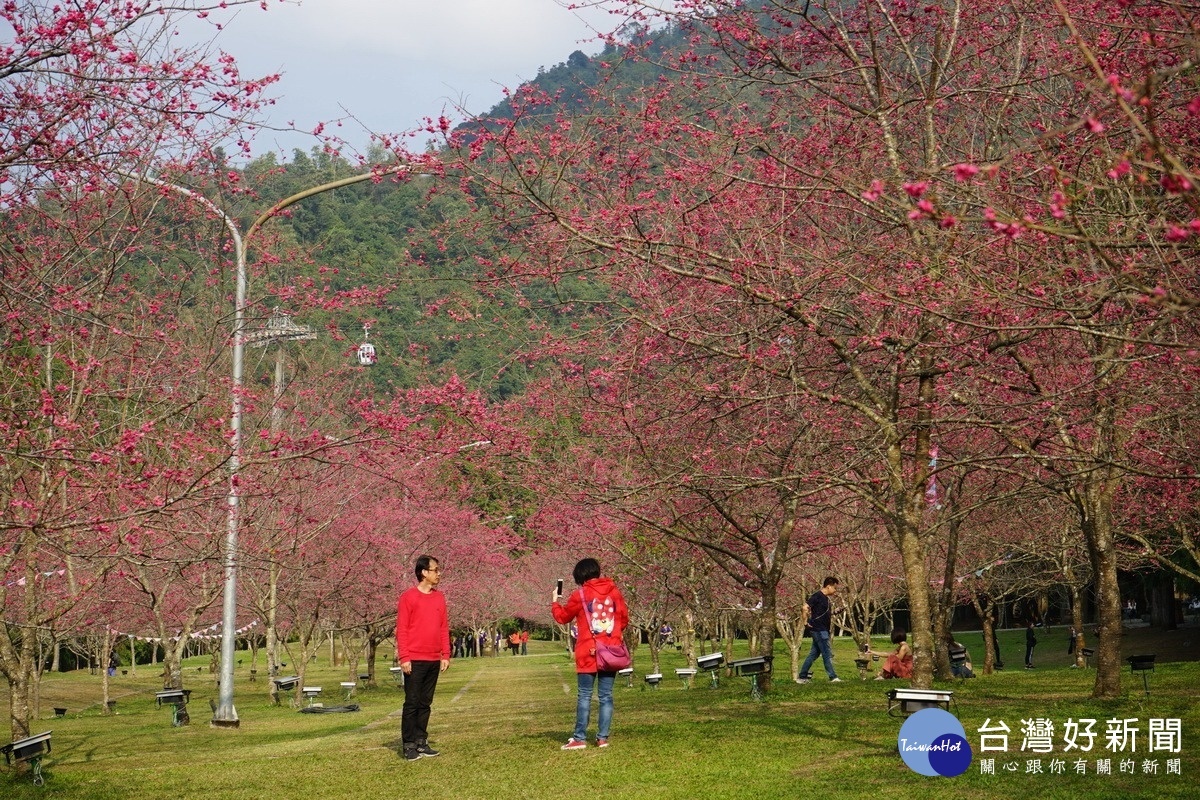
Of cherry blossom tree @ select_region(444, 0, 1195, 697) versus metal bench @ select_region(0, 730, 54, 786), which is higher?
cherry blossom tree @ select_region(444, 0, 1195, 697)

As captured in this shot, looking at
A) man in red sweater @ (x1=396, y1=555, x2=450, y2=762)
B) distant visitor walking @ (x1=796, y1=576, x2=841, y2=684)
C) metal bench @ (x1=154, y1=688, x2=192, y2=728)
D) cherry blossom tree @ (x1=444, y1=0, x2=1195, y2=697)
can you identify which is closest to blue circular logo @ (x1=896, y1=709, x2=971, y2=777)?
cherry blossom tree @ (x1=444, y1=0, x2=1195, y2=697)

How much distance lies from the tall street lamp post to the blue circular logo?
5.37 metres

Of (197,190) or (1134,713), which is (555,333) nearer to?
(197,190)

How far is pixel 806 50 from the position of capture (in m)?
12.0

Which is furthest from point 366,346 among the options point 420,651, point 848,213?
point 848,213

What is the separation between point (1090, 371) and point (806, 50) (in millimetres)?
4721

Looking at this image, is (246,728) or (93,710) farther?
(93,710)

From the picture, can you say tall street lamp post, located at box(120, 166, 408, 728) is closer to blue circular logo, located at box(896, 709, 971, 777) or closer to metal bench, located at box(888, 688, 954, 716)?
blue circular logo, located at box(896, 709, 971, 777)

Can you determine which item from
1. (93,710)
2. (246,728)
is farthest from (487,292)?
(93,710)

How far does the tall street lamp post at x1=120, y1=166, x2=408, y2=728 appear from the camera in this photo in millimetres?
11055

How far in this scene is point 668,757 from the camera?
33.3 ft

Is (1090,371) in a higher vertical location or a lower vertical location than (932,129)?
lower

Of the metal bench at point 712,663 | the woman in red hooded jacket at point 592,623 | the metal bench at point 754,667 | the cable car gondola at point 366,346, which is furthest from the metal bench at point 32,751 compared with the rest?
the metal bench at point 712,663

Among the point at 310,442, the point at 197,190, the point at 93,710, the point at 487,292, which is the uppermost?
the point at 197,190
